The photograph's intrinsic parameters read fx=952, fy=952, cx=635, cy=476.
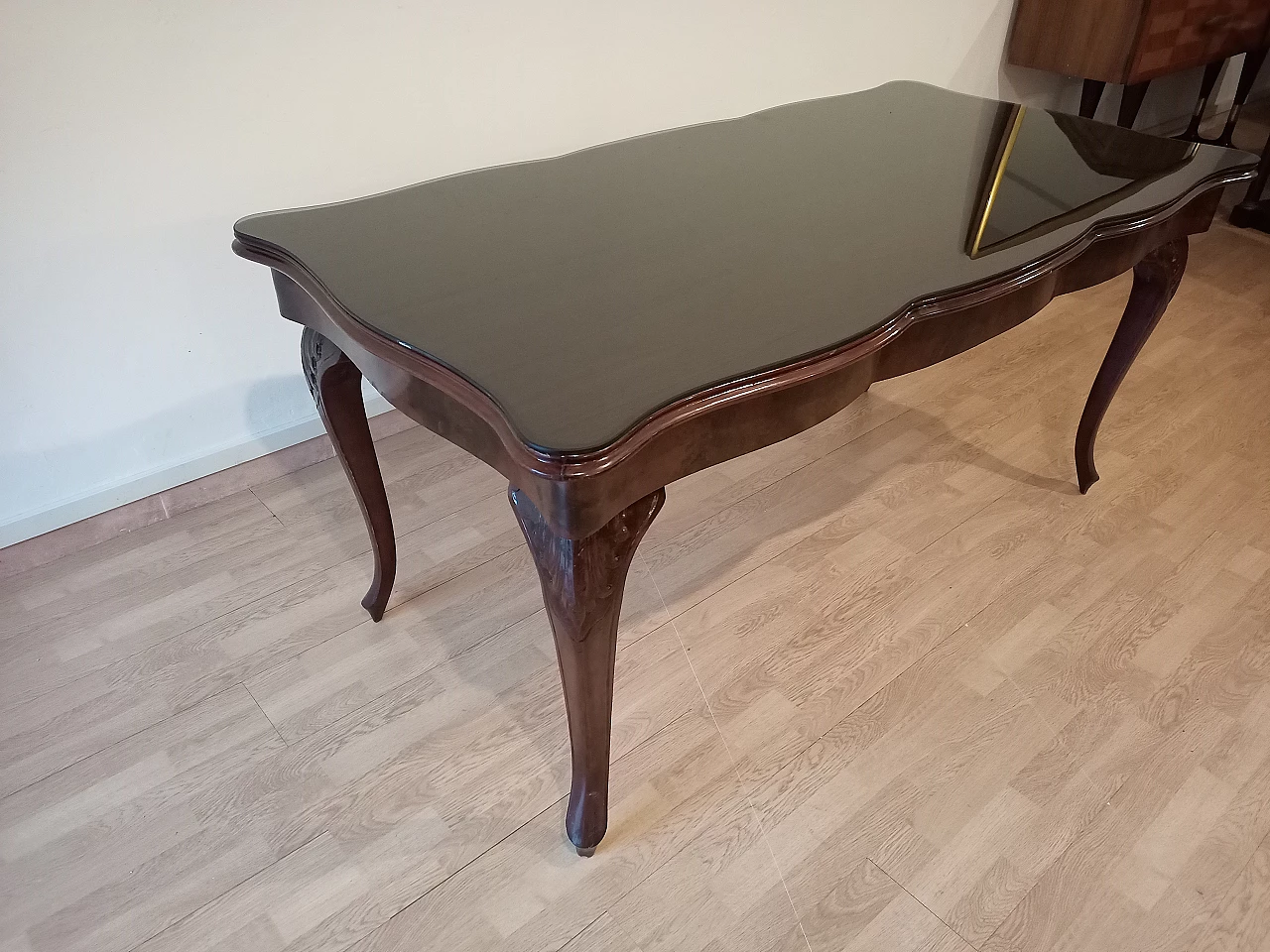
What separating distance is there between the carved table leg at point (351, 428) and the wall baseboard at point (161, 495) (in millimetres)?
493

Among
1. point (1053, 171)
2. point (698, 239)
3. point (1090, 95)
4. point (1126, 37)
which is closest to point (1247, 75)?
point (1090, 95)

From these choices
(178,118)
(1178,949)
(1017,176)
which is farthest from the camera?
(178,118)

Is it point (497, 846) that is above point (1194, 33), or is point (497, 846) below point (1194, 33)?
below

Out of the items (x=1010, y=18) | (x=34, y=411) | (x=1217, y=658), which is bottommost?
(x=1217, y=658)

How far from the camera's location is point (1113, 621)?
Answer: 151 centimetres

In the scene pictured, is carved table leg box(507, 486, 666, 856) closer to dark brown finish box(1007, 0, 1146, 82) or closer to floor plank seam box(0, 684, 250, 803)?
floor plank seam box(0, 684, 250, 803)

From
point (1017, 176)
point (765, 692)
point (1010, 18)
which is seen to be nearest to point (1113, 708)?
point (765, 692)

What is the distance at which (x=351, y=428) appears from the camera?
1.26 m

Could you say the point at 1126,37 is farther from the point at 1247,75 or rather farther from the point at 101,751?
the point at 101,751

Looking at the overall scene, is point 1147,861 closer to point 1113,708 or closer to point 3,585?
point 1113,708

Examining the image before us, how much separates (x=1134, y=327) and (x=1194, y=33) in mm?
1760

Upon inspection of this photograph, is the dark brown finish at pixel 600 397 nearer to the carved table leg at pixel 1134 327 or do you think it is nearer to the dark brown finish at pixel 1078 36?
the carved table leg at pixel 1134 327

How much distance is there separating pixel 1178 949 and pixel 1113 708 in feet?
1.17

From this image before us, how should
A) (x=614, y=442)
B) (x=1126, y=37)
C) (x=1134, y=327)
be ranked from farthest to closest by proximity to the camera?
(x=1126, y=37), (x=1134, y=327), (x=614, y=442)
